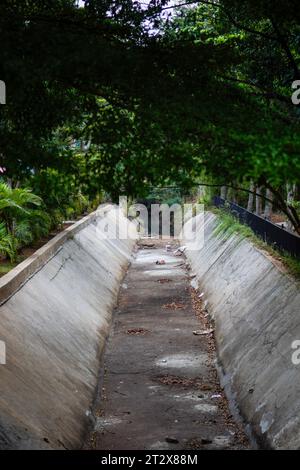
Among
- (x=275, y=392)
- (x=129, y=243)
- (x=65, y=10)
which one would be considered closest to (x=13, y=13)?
(x=65, y=10)

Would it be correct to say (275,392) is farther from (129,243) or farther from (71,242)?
(129,243)

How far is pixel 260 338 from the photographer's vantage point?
1147 cm

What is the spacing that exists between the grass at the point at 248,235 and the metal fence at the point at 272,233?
0.13 metres

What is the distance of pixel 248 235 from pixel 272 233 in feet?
9.50

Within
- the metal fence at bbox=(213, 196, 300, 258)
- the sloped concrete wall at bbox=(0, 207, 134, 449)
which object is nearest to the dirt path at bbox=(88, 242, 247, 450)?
the sloped concrete wall at bbox=(0, 207, 134, 449)

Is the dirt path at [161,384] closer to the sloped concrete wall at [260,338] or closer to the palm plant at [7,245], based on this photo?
the sloped concrete wall at [260,338]

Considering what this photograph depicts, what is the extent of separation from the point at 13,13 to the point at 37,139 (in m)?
1.46

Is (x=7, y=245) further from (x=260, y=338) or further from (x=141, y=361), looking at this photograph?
(x=260, y=338)

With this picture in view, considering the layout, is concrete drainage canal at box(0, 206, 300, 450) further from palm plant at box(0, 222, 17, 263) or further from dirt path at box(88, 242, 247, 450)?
palm plant at box(0, 222, 17, 263)

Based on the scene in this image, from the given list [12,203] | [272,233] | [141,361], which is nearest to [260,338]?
[141,361]

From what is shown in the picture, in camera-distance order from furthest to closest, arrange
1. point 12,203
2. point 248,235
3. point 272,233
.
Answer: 1. point 248,235
2. point 12,203
3. point 272,233

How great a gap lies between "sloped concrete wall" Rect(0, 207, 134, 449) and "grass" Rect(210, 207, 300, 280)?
4.47 meters

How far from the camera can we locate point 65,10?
773cm

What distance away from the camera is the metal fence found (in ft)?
44.1
